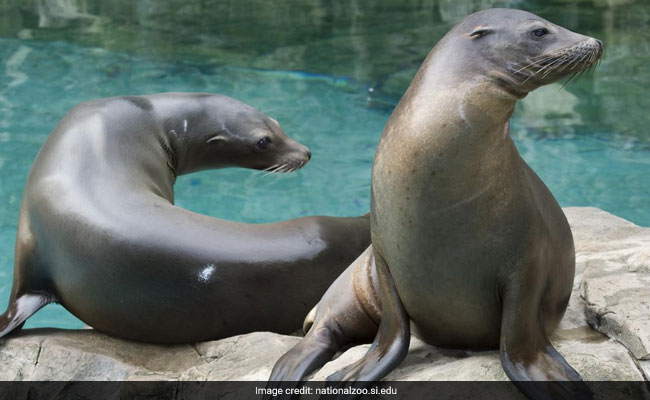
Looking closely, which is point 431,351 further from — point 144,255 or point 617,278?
point 144,255

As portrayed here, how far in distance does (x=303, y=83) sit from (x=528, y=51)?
7.26 m

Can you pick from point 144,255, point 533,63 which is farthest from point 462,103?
point 144,255

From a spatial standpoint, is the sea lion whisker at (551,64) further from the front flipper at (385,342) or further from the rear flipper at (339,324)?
the rear flipper at (339,324)

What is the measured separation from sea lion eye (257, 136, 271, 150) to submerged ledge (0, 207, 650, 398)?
1.79 m

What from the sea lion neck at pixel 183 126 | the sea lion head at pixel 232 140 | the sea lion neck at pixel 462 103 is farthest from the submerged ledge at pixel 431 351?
the sea lion head at pixel 232 140

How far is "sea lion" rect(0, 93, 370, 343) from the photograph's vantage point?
4.11 metres

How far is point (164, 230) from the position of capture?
4.17 metres

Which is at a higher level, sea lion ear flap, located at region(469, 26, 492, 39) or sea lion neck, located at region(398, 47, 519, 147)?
sea lion ear flap, located at region(469, 26, 492, 39)

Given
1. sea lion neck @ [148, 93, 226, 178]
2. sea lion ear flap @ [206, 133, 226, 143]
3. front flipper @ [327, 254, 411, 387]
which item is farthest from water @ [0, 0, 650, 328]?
front flipper @ [327, 254, 411, 387]

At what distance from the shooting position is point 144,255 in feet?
13.4

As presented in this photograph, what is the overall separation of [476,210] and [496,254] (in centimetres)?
15

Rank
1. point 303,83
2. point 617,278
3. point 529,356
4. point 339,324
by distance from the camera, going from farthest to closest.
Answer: point 303,83, point 617,278, point 339,324, point 529,356

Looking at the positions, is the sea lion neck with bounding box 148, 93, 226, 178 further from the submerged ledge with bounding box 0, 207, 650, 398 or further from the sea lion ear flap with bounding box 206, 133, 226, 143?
the submerged ledge with bounding box 0, 207, 650, 398

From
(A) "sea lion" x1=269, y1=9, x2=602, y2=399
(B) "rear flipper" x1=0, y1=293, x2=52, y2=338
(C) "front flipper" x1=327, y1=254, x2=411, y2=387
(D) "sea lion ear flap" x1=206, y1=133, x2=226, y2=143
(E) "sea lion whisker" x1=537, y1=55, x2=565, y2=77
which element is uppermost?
(E) "sea lion whisker" x1=537, y1=55, x2=565, y2=77
